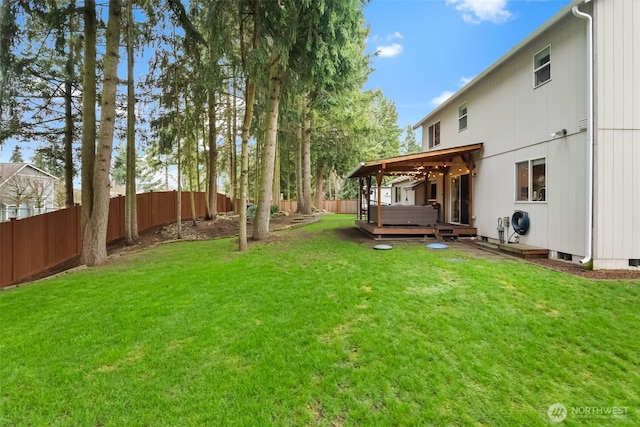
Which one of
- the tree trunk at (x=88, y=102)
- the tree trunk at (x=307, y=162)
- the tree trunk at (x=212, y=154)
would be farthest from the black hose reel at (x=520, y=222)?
the tree trunk at (x=212, y=154)

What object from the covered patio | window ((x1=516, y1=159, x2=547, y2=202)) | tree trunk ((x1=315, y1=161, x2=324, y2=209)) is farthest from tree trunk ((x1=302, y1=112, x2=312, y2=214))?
window ((x1=516, y1=159, x2=547, y2=202))

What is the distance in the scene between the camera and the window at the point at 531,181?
778cm

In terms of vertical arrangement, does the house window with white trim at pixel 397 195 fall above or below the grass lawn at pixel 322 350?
above

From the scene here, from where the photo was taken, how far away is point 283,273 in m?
6.25

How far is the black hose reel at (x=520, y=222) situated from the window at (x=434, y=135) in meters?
6.55

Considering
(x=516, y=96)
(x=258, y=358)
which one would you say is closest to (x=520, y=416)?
(x=258, y=358)

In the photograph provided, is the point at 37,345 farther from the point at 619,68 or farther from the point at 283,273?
the point at 619,68

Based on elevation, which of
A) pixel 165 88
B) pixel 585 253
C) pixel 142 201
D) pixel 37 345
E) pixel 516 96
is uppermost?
pixel 165 88

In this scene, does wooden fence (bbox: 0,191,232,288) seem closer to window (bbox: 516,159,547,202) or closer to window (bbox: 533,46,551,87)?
window (bbox: 516,159,547,202)

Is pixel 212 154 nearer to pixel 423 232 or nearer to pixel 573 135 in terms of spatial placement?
pixel 423 232

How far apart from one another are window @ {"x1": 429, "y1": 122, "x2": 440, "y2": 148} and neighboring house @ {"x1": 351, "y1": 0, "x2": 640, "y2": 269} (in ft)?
14.3

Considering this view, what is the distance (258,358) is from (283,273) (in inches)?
115

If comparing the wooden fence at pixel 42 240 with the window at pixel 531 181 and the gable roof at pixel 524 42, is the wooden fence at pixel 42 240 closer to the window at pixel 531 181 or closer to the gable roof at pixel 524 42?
the window at pixel 531 181

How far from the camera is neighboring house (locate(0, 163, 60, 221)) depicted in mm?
17609
